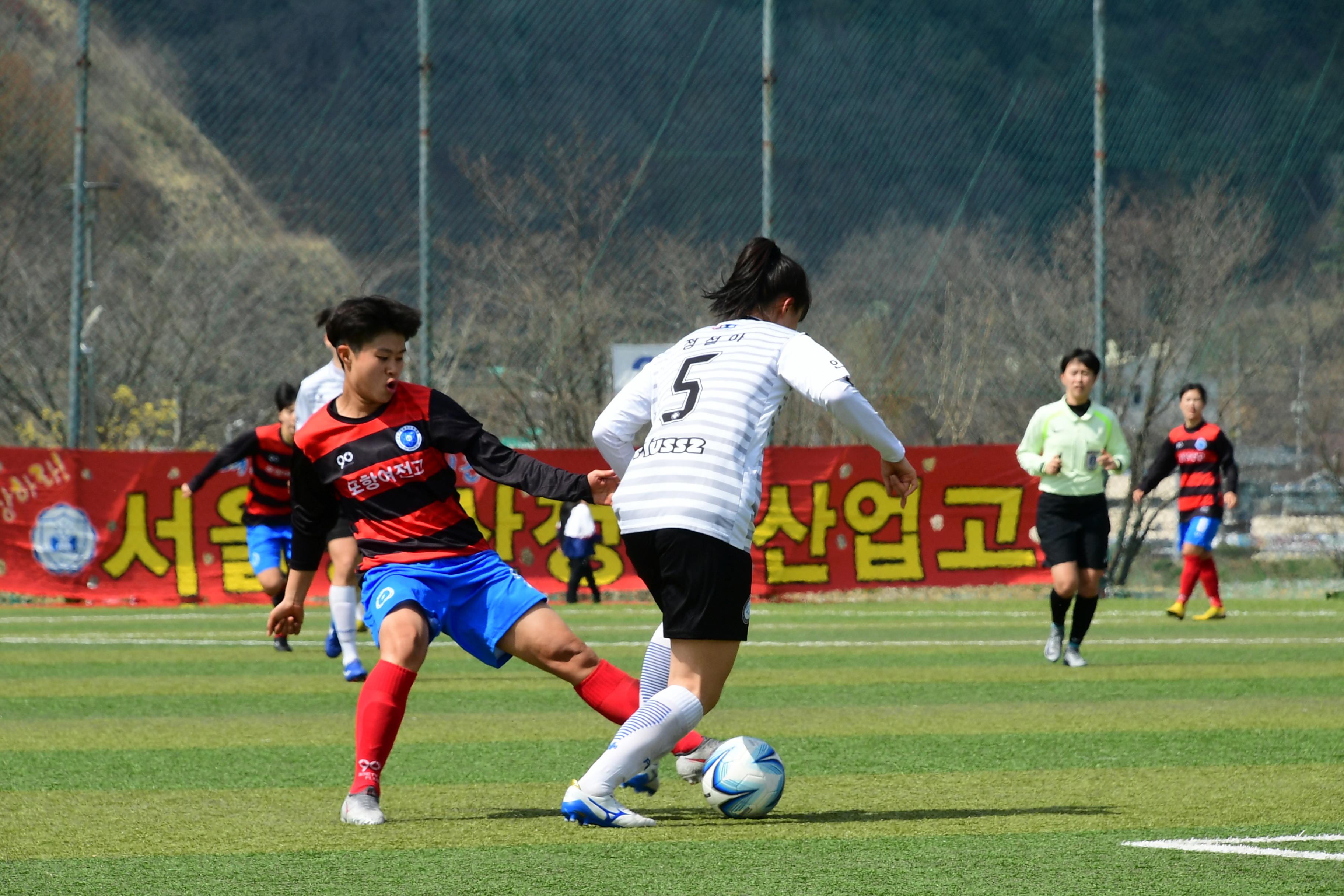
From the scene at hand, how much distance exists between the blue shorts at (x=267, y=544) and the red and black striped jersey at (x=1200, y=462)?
8.03 m

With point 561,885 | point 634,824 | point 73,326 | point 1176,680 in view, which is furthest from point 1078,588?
point 73,326

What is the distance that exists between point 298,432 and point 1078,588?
23.0 feet

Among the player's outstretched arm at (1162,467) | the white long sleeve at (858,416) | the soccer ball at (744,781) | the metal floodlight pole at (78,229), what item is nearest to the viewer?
the white long sleeve at (858,416)

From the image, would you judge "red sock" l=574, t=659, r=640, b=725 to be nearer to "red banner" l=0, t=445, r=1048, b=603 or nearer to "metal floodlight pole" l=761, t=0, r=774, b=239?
"red banner" l=0, t=445, r=1048, b=603

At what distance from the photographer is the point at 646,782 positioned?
559 centimetres

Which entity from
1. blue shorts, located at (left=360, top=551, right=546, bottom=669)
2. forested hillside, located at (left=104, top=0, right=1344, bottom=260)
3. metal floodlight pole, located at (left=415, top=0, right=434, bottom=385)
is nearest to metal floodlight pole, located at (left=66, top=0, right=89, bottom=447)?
forested hillside, located at (left=104, top=0, right=1344, bottom=260)

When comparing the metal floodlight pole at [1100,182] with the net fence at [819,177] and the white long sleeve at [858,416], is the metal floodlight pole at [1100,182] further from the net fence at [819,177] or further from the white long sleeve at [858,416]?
the white long sleeve at [858,416]

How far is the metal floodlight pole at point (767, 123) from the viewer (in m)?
24.0

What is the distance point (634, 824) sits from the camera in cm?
527

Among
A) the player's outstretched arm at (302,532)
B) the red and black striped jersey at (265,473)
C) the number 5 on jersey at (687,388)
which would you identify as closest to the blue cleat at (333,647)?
the red and black striped jersey at (265,473)

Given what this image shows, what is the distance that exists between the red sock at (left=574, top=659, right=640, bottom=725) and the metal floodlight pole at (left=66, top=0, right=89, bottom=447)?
670 inches

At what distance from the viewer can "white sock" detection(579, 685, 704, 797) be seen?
16.7 ft

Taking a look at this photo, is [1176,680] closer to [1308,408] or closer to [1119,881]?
[1119,881]

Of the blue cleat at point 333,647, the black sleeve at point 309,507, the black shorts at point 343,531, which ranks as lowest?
the blue cleat at point 333,647
